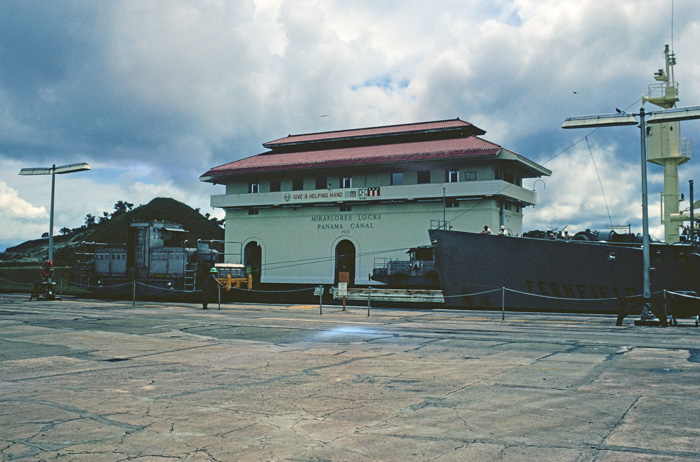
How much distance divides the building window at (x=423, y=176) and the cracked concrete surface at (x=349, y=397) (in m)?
30.5

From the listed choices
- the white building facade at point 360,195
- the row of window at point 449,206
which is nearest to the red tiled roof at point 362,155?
the white building facade at point 360,195

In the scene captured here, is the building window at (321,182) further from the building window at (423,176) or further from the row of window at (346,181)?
the building window at (423,176)

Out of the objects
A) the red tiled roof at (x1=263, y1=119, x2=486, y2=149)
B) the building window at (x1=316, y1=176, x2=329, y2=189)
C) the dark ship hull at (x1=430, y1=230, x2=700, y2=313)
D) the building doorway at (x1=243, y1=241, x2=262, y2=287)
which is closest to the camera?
the dark ship hull at (x1=430, y1=230, x2=700, y2=313)

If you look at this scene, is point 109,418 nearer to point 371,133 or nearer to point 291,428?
point 291,428

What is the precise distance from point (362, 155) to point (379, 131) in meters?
5.02

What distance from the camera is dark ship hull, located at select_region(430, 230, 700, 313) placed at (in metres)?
23.8

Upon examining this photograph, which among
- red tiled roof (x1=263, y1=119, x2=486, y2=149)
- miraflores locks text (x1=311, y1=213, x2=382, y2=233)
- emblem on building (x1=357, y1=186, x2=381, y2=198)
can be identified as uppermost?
red tiled roof (x1=263, y1=119, x2=486, y2=149)

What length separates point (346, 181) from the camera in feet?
153

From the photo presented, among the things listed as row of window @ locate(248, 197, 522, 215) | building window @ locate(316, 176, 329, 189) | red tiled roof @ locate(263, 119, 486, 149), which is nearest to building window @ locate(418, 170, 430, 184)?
row of window @ locate(248, 197, 522, 215)

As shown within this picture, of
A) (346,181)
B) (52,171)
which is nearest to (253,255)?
(346,181)

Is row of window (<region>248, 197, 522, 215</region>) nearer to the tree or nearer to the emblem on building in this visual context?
the emblem on building

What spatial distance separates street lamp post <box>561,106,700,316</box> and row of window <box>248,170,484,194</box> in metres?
22.5

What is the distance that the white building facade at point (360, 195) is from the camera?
136 feet

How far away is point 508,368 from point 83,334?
1050cm
